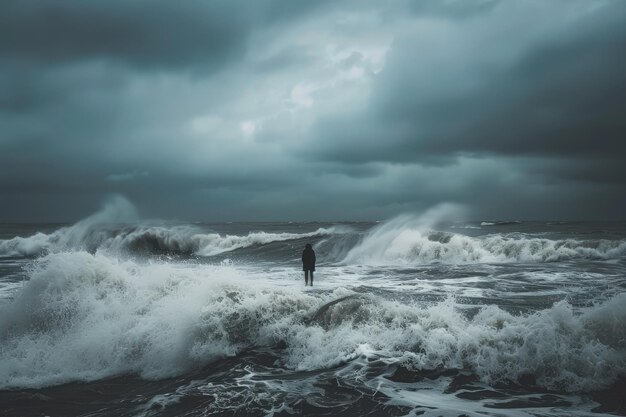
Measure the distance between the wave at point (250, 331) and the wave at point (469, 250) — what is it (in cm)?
1563

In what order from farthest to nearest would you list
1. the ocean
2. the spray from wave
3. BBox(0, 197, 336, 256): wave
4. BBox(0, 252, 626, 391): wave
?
BBox(0, 197, 336, 256): wave, the spray from wave, BBox(0, 252, 626, 391): wave, the ocean

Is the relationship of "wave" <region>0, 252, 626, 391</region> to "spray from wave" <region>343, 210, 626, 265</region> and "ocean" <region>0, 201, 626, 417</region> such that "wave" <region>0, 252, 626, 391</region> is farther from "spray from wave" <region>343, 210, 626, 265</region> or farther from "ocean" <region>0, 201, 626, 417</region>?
"spray from wave" <region>343, 210, 626, 265</region>

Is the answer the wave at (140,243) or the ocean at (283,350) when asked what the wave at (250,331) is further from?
the wave at (140,243)

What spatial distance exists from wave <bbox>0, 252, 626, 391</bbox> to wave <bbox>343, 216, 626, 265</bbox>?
15.6 metres

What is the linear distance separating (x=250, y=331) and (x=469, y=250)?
21.0 meters

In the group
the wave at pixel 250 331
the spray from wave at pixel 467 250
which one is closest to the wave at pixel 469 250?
the spray from wave at pixel 467 250

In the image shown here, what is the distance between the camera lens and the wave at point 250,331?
22.7 ft

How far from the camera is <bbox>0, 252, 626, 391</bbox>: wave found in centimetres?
692

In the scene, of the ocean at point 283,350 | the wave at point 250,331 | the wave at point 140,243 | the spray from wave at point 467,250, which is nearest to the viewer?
the ocean at point 283,350

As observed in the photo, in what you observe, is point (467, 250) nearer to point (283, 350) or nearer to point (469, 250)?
point (469, 250)

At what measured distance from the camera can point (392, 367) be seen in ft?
23.4

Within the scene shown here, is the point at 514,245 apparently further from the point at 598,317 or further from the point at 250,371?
the point at 250,371

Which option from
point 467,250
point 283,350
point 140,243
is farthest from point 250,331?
point 140,243

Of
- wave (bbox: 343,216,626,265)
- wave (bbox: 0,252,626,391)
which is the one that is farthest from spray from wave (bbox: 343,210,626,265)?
wave (bbox: 0,252,626,391)
